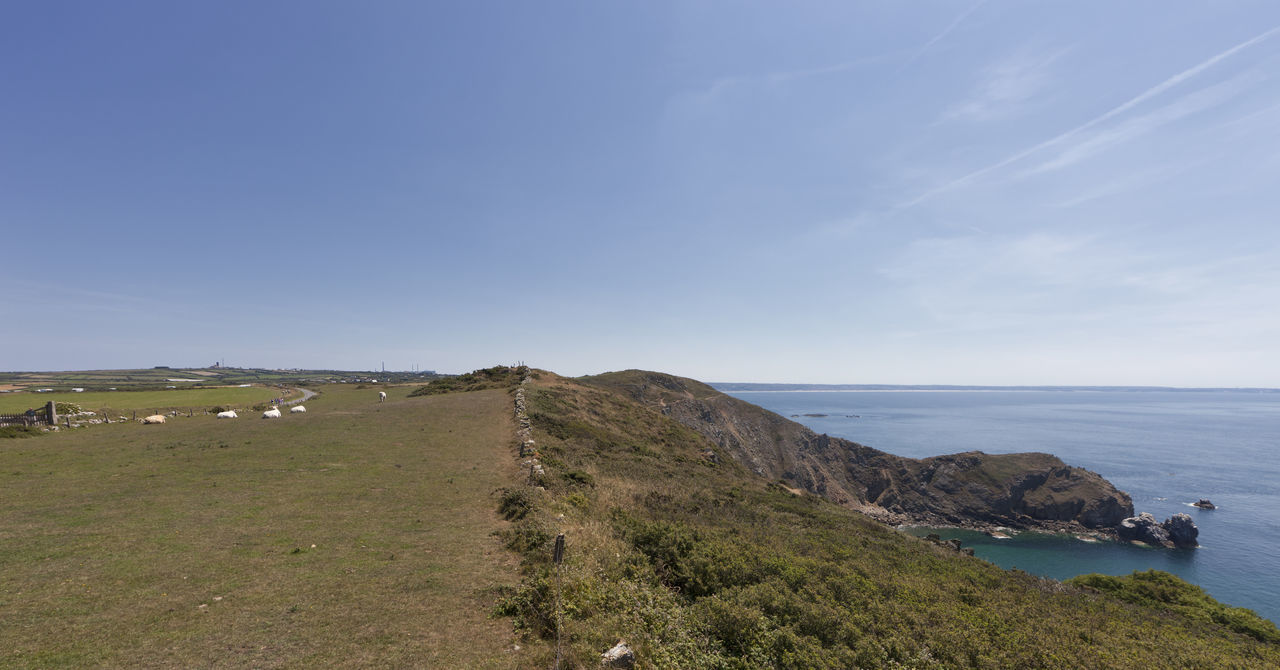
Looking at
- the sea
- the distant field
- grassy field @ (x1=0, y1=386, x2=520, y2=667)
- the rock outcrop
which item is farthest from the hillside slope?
the rock outcrop

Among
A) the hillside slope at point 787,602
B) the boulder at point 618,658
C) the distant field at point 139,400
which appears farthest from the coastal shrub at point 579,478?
the distant field at point 139,400

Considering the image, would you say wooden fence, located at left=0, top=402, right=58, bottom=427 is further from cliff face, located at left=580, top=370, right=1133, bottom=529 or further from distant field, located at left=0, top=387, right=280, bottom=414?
cliff face, located at left=580, top=370, right=1133, bottom=529

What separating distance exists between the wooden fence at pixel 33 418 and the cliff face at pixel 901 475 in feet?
266

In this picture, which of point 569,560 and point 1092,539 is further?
point 1092,539

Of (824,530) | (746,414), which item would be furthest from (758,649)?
(746,414)

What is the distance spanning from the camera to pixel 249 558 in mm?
11500

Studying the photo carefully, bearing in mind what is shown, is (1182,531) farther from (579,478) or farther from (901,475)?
(579,478)

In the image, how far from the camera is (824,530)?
2173cm

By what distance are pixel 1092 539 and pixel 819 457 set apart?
4879 cm

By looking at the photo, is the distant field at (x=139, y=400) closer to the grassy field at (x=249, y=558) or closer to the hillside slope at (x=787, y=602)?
the grassy field at (x=249, y=558)

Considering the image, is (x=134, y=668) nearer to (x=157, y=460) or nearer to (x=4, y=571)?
(x=4, y=571)

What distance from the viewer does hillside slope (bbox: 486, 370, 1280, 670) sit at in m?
9.62

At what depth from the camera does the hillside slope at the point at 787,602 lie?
9617 millimetres

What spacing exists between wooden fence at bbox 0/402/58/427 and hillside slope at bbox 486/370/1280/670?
35.0 meters
